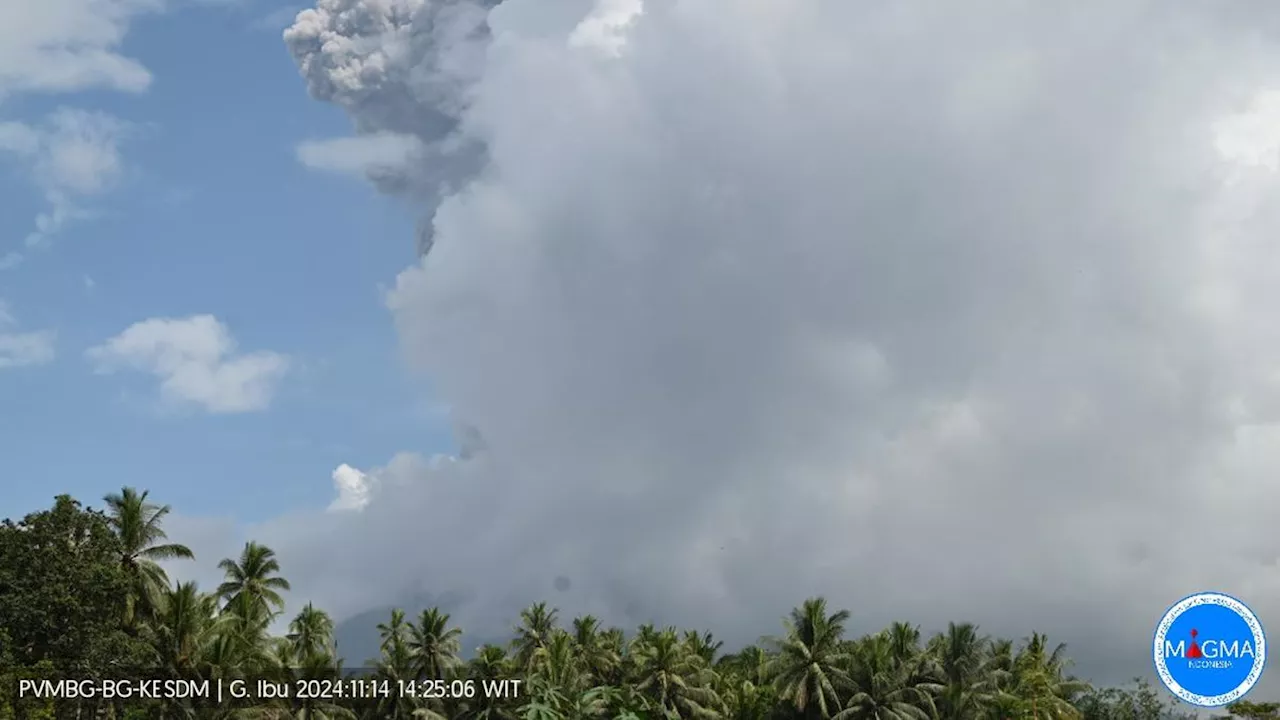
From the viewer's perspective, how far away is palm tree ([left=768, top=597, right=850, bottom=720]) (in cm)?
8225

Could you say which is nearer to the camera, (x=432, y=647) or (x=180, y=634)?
(x=180, y=634)

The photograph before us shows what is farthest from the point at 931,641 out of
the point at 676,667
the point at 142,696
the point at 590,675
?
the point at 142,696

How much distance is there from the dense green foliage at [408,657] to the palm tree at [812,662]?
0.33 ft

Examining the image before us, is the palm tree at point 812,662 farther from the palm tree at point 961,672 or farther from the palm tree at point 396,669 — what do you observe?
the palm tree at point 396,669

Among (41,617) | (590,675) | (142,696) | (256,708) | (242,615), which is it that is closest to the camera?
(41,617)

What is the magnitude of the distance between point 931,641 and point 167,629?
5181 cm

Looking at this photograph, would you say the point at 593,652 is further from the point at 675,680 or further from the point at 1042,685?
the point at 1042,685

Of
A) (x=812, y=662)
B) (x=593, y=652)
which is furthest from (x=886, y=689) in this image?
(x=593, y=652)

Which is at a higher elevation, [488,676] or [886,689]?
[488,676]

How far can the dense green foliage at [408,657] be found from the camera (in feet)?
192

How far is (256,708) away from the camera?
66.7m

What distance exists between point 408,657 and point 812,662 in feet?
94.8

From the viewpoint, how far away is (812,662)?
8325cm

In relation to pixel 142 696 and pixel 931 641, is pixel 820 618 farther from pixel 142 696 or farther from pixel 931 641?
pixel 142 696
